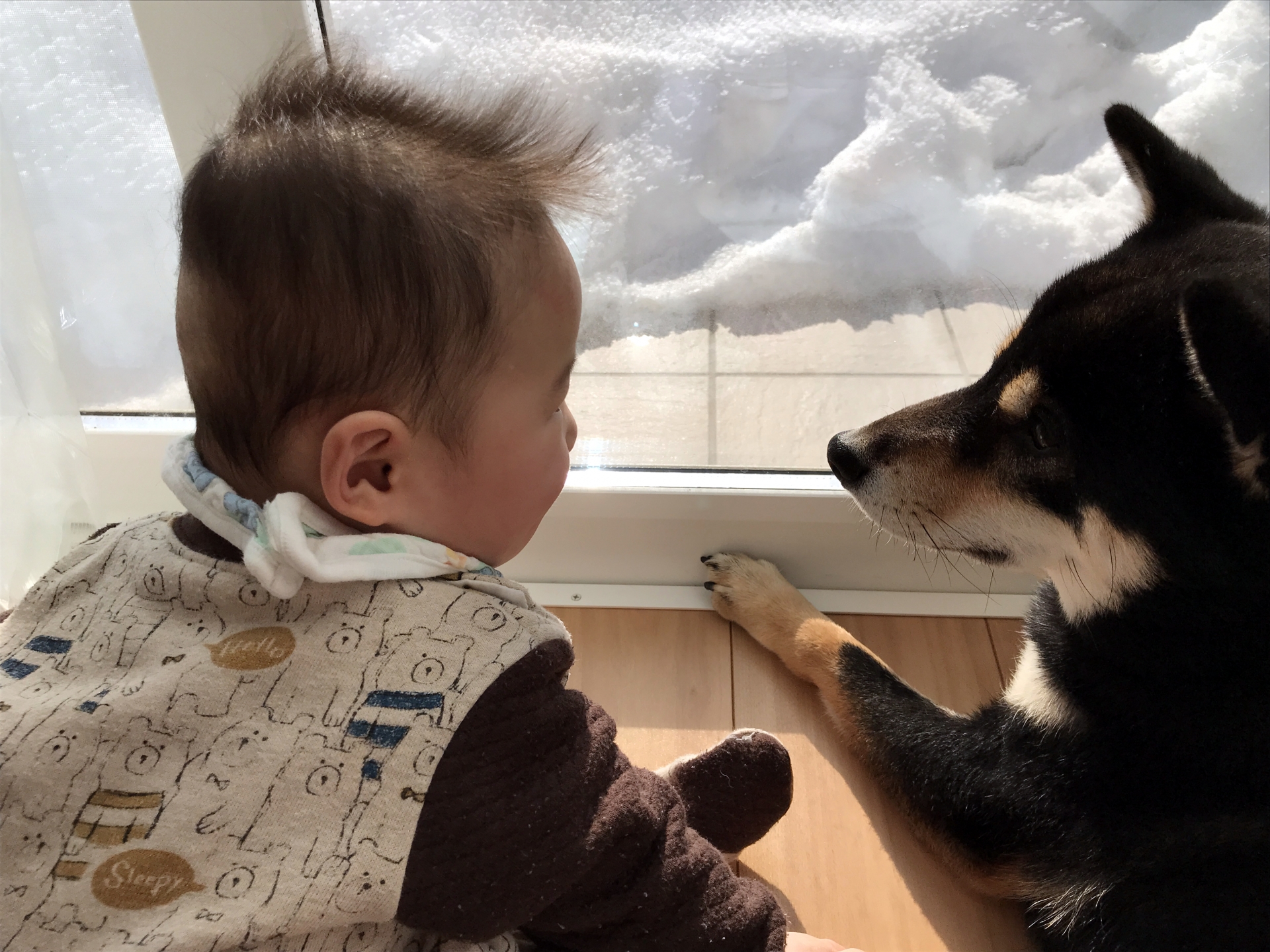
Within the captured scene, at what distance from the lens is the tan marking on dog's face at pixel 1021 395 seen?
974 millimetres

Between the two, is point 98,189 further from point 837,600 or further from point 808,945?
point 808,945

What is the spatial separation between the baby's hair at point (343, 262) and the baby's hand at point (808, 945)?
1.93ft

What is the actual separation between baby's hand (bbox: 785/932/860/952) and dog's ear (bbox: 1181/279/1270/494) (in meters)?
0.60

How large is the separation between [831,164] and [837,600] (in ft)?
2.48

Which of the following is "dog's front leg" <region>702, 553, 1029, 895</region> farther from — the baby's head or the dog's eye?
the baby's head

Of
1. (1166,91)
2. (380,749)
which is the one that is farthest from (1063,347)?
(1166,91)

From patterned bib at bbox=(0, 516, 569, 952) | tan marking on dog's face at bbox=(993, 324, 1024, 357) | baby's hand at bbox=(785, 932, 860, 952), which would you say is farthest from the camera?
tan marking on dog's face at bbox=(993, 324, 1024, 357)

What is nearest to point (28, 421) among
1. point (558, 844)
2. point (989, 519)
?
point (558, 844)

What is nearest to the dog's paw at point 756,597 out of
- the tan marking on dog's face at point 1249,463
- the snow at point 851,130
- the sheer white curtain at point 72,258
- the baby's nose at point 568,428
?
the snow at point 851,130

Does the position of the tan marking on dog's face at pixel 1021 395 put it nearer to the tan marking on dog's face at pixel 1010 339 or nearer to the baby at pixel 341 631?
the tan marking on dog's face at pixel 1010 339

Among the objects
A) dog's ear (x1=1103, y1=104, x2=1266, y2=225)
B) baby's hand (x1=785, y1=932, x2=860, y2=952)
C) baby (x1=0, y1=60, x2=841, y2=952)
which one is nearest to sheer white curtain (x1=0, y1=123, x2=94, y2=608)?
baby (x1=0, y1=60, x2=841, y2=952)

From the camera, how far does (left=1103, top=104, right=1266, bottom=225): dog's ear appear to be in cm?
99

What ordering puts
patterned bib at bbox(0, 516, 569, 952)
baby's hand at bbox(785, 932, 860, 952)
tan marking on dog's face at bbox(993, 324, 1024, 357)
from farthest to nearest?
tan marking on dog's face at bbox(993, 324, 1024, 357)
baby's hand at bbox(785, 932, 860, 952)
patterned bib at bbox(0, 516, 569, 952)

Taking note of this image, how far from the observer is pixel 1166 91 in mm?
1659
